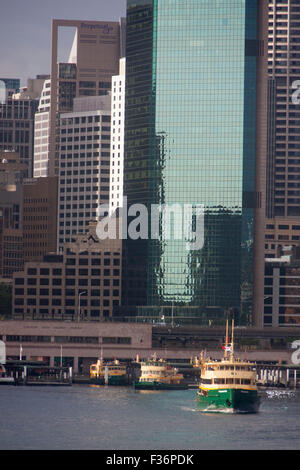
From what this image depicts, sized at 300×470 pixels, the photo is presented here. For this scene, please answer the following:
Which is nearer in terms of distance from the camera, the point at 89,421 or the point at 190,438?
the point at 190,438

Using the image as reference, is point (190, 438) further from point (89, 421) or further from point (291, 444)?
point (89, 421)

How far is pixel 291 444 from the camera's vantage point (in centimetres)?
17100

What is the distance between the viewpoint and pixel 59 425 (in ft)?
617
